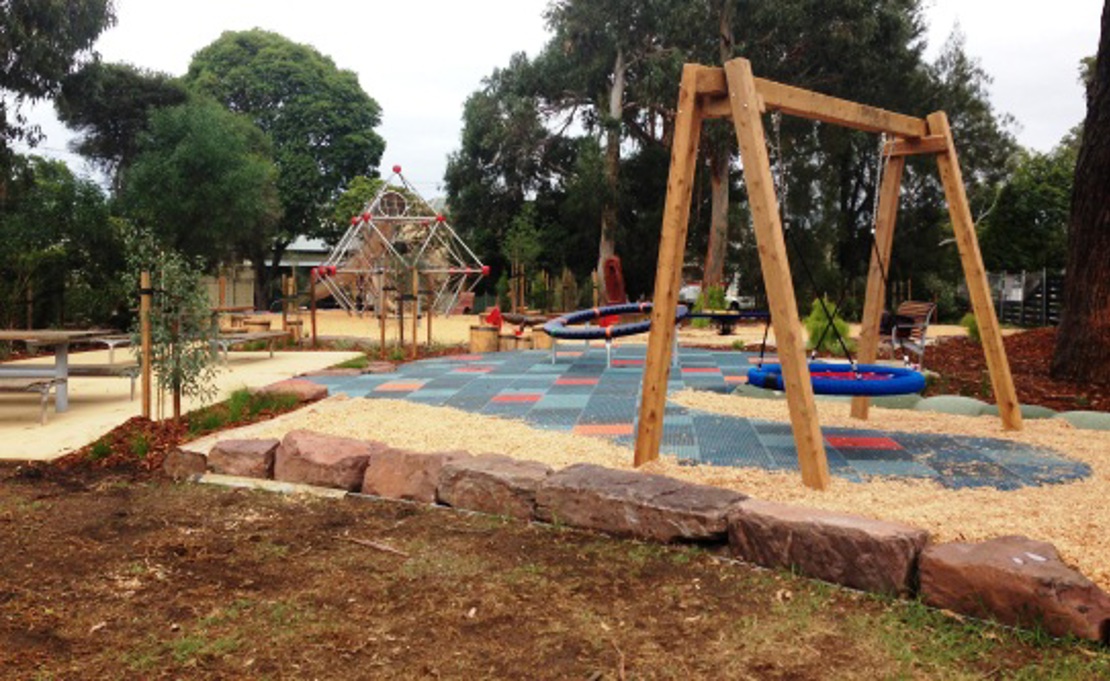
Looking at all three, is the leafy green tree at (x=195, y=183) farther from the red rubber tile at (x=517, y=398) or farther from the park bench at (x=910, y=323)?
the park bench at (x=910, y=323)

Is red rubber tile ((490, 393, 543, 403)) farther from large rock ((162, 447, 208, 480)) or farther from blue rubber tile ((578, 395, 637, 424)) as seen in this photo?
large rock ((162, 447, 208, 480))

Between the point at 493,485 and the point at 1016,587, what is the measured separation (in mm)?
2304

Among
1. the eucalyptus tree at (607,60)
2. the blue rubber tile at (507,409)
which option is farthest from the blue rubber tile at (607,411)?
the eucalyptus tree at (607,60)

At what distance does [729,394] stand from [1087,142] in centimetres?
434

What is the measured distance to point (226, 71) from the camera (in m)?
35.3

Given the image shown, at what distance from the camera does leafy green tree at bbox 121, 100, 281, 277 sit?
18703 mm

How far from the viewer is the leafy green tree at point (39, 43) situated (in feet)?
51.1

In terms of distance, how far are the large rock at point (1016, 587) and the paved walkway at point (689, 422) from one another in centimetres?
149

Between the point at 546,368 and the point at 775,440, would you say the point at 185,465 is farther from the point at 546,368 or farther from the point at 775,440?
the point at 546,368

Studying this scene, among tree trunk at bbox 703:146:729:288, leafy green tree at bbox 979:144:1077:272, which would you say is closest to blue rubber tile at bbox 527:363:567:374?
tree trunk at bbox 703:146:729:288

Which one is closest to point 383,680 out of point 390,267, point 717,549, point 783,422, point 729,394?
point 717,549

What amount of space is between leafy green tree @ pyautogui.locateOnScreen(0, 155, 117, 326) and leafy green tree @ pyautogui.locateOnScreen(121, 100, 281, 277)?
7.63 ft

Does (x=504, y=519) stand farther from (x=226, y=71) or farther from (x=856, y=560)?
(x=226, y=71)

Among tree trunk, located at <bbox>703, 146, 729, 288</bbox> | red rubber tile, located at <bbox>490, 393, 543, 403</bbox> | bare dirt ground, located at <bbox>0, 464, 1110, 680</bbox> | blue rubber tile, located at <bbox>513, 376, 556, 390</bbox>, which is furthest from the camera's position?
tree trunk, located at <bbox>703, 146, 729, 288</bbox>
